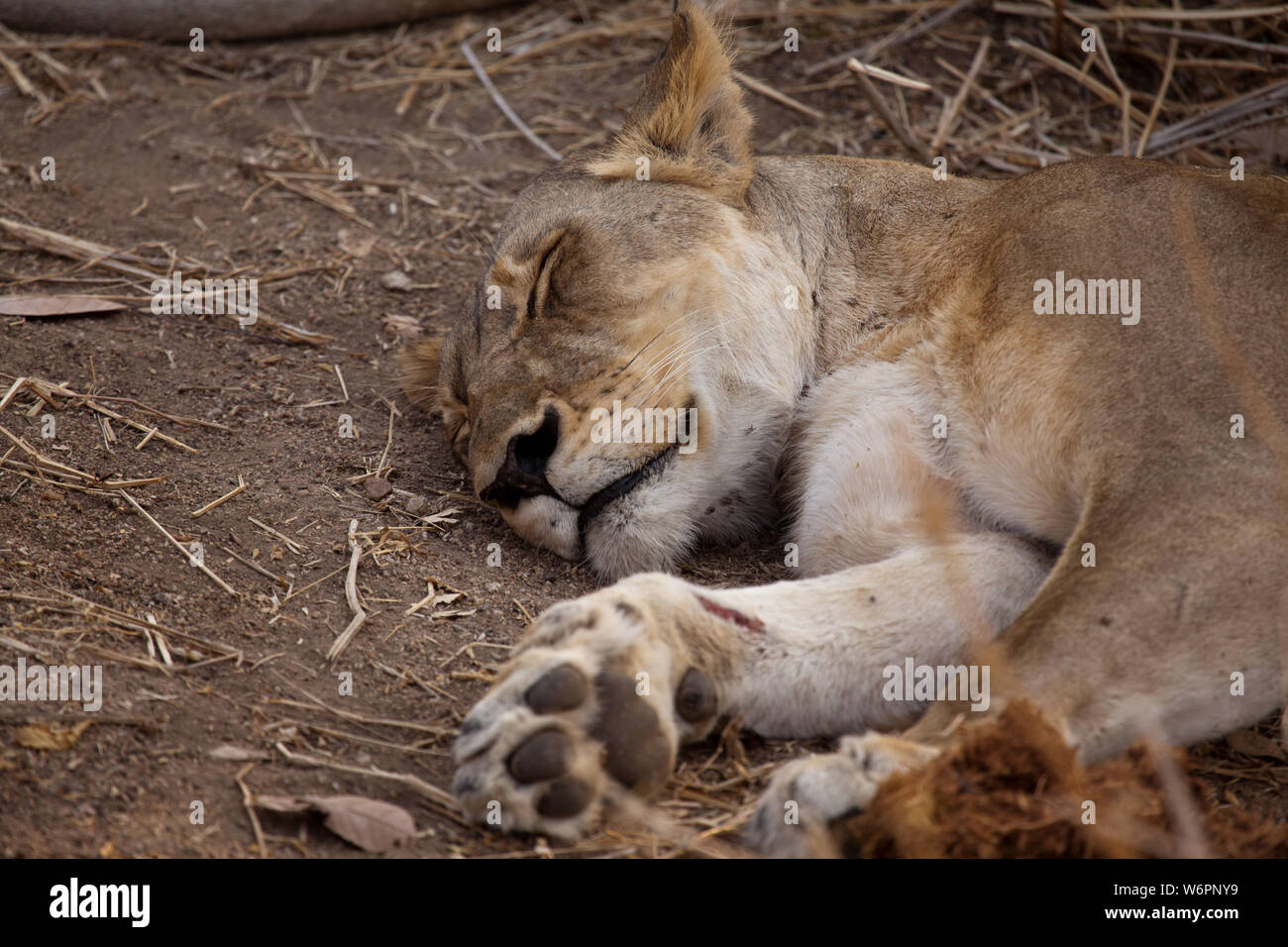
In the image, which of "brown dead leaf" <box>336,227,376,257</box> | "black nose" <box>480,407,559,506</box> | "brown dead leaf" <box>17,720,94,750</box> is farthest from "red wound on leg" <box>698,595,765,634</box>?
"brown dead leaf" <box>336,227,376,257</box>

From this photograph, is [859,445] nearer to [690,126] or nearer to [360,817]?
[690,126]

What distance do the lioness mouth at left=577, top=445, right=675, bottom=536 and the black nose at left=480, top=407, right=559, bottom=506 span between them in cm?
11

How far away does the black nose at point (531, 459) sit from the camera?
322 centimetres

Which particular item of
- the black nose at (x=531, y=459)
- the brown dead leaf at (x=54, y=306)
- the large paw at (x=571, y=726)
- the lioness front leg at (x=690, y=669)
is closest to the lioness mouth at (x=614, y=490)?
the black nose at (x=531, y=459)

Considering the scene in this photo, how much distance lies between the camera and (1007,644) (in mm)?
2459

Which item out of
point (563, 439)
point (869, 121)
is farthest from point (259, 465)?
point (869, 121)

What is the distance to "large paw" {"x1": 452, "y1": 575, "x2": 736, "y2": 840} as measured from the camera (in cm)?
225

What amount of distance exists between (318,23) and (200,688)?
465 centimetres

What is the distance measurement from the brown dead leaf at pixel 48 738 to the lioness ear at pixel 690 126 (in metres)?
2.21

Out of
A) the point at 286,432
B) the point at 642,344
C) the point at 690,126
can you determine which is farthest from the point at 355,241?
the point at 642,344

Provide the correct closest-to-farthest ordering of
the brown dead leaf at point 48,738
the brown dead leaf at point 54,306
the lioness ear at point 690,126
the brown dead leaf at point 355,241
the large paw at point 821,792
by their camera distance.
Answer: the large paw at point 821,792
the brown dead leaf at point 48,738
the lioness ear at point 690,126
the brown dead leaf at point 54,306
the brown dead leaf at point 355,241

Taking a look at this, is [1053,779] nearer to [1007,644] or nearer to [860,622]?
[1007,644]

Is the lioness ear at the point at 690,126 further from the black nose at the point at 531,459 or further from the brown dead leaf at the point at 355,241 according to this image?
the brown dead leaf at the point at 355,241

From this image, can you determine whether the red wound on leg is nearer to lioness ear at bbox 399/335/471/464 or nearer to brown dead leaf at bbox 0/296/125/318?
lioness ear at bbox 399/335/471/464
